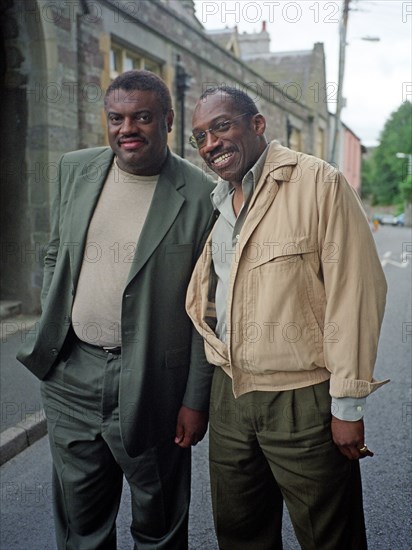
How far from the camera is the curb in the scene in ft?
13.5

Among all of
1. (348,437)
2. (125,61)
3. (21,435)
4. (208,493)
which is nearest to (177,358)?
(348,437)

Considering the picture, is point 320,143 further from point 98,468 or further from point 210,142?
point 98,468

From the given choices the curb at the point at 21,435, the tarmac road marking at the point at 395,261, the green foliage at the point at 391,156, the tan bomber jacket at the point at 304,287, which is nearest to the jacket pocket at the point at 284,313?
the tan bomber jacket at the point at 304,287

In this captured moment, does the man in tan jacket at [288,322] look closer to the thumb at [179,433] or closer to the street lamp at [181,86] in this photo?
the thumb at [179,433]

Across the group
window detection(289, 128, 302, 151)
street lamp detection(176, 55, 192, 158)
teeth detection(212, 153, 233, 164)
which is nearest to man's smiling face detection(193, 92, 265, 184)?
teeth detection(212, 153, 233, 164)

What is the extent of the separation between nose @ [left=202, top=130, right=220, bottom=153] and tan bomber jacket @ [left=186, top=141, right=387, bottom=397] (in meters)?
0.20

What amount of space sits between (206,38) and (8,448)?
10919mm

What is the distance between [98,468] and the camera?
7.89 feet

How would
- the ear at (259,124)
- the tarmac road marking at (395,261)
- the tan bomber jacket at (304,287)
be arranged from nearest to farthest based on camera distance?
the tan bomber jacket at (304,287), the ear at (259,124), the tarmac road marking at (395,261)

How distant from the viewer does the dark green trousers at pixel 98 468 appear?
233 centimetres

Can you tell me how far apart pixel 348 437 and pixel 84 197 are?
1.37 metres

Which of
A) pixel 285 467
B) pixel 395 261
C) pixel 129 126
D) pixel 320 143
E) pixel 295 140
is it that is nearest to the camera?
pixel 285 467

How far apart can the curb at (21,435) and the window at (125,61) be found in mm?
6496

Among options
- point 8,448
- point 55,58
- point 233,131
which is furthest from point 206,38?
point 233,131
